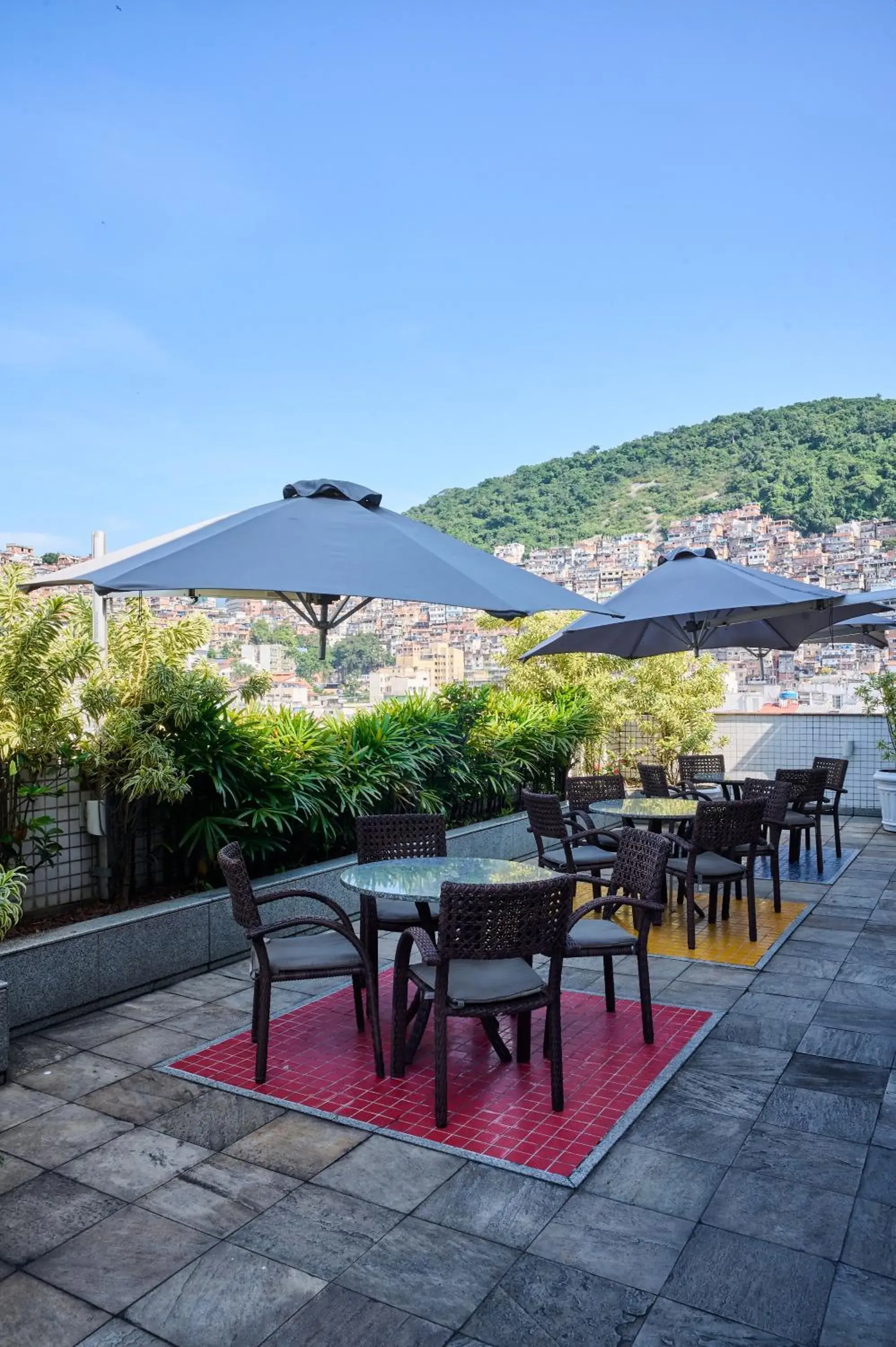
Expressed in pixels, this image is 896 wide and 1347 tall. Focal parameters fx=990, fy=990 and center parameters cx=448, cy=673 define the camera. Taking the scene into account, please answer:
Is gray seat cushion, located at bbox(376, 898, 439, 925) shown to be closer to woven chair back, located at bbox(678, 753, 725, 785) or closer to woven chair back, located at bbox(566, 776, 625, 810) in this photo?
woven chair back, located at bbox(566, 776, 625, 810)

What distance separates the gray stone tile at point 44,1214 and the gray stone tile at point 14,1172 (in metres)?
0.02

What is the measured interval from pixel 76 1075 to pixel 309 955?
1.04 m

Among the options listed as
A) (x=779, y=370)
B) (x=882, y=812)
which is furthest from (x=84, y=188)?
(x=882, y=812)

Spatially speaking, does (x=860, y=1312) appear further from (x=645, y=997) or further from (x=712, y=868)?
(x=712, y=868)

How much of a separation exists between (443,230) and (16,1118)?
4343cm

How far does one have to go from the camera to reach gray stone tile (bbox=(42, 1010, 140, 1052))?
4449 mm

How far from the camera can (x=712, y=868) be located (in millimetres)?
6133

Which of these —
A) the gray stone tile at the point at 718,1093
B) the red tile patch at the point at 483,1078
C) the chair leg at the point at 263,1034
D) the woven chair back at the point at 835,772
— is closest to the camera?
the red tile patch at the point at 483,1078

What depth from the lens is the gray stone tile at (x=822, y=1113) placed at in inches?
139

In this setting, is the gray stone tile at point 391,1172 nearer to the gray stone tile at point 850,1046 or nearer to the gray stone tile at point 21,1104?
the gray stone tile at point 21,1104

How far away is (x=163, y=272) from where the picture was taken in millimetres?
49625

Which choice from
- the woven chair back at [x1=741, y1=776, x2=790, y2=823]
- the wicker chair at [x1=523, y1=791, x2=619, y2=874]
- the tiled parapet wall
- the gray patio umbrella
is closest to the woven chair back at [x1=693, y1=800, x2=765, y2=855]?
the woven chair back at [x1=741, y1=776, x2=790, y2=823]

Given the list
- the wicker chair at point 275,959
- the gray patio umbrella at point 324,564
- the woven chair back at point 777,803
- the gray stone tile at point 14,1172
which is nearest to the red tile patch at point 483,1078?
the wicker chair at point 275,959

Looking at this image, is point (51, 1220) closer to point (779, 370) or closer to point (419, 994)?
point (419, 994)
